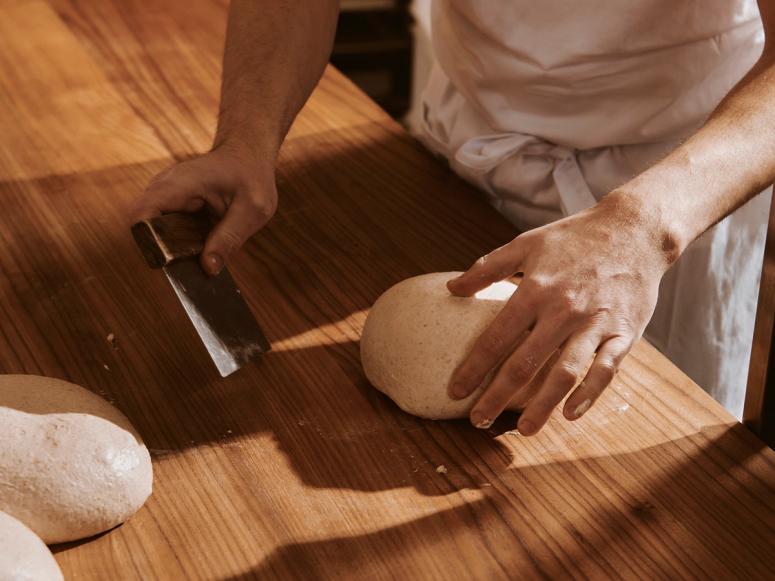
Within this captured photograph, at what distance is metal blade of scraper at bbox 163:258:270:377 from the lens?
3.57 ft

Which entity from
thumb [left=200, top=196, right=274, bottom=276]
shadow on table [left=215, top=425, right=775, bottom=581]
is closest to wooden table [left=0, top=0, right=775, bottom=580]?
shadow on table [left=215, top=425, right=775, bottom=581]

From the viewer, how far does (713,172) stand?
3.51ft

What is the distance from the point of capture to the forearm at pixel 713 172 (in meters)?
1.04

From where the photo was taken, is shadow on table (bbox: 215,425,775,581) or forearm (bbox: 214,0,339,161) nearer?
shadow on table (bbox: 215,425,775,581)

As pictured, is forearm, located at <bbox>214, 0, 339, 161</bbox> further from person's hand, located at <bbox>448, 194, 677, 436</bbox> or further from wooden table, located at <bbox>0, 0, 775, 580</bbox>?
person's hand, located at <bbox>448, 194, 677, 436</bbox>

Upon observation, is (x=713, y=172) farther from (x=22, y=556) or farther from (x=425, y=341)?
(x=22, y=556)

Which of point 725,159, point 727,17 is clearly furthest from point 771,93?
point 727,17

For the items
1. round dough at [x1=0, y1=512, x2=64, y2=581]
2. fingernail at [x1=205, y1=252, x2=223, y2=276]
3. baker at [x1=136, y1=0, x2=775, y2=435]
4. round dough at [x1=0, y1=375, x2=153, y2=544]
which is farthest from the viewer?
fingernail at [x1=205, y1=252, x2=223, y2=276]

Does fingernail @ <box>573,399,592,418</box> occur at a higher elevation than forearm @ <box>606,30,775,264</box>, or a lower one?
lower

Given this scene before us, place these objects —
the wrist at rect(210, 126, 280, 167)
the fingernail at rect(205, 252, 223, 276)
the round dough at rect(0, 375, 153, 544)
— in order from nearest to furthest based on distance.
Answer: the round dough at rect(0, 375, 153, 544) < the fingernail at rect(205, 252, 223, 276) < the wrist at rect(210, 126, 280, 167)

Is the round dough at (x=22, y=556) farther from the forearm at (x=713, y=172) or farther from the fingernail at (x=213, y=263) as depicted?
the forearm at (x=713, y=172)

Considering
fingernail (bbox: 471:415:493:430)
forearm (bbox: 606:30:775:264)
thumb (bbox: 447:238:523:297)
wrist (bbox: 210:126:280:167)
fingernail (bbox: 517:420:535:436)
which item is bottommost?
fingernail (bbox: 471:415:493:430)

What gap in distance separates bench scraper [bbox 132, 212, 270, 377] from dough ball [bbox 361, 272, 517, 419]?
0.14m

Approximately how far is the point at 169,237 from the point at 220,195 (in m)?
0.15
